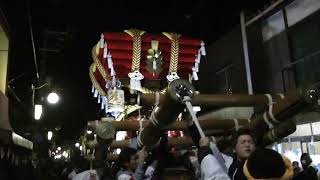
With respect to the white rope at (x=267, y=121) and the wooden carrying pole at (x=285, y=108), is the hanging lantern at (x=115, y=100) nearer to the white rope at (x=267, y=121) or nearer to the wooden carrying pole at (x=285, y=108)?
the wooden carrying pole at (x=285, y=108)

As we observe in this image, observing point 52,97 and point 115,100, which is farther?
point 52,97

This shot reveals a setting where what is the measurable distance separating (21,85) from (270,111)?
55.1ft

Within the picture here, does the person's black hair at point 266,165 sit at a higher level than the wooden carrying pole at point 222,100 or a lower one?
lower

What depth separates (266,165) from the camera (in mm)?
3102

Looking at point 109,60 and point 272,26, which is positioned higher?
point 272,26

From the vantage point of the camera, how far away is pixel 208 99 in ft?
14.0

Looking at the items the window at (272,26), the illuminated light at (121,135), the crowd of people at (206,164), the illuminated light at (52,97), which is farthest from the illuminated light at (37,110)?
the window at (272,26)

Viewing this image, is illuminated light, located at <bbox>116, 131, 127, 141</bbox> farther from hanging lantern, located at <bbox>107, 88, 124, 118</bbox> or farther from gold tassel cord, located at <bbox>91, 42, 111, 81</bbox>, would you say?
hanging lantern, located at <bbox>107, 88, 124, 118</bbox>

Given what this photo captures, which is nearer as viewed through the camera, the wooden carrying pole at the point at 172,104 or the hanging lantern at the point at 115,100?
the wooden carrying pole at the point at 172,104

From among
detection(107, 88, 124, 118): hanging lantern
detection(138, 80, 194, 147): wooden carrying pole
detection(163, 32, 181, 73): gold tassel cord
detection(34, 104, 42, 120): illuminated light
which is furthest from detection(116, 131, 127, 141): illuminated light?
detection(138, 80, 194, 147): wooden carrying pole

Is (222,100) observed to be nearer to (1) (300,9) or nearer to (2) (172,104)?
(2) (172,104)

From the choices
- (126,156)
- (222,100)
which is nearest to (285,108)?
(222,100)

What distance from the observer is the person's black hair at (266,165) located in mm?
3100

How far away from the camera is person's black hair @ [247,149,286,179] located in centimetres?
310
